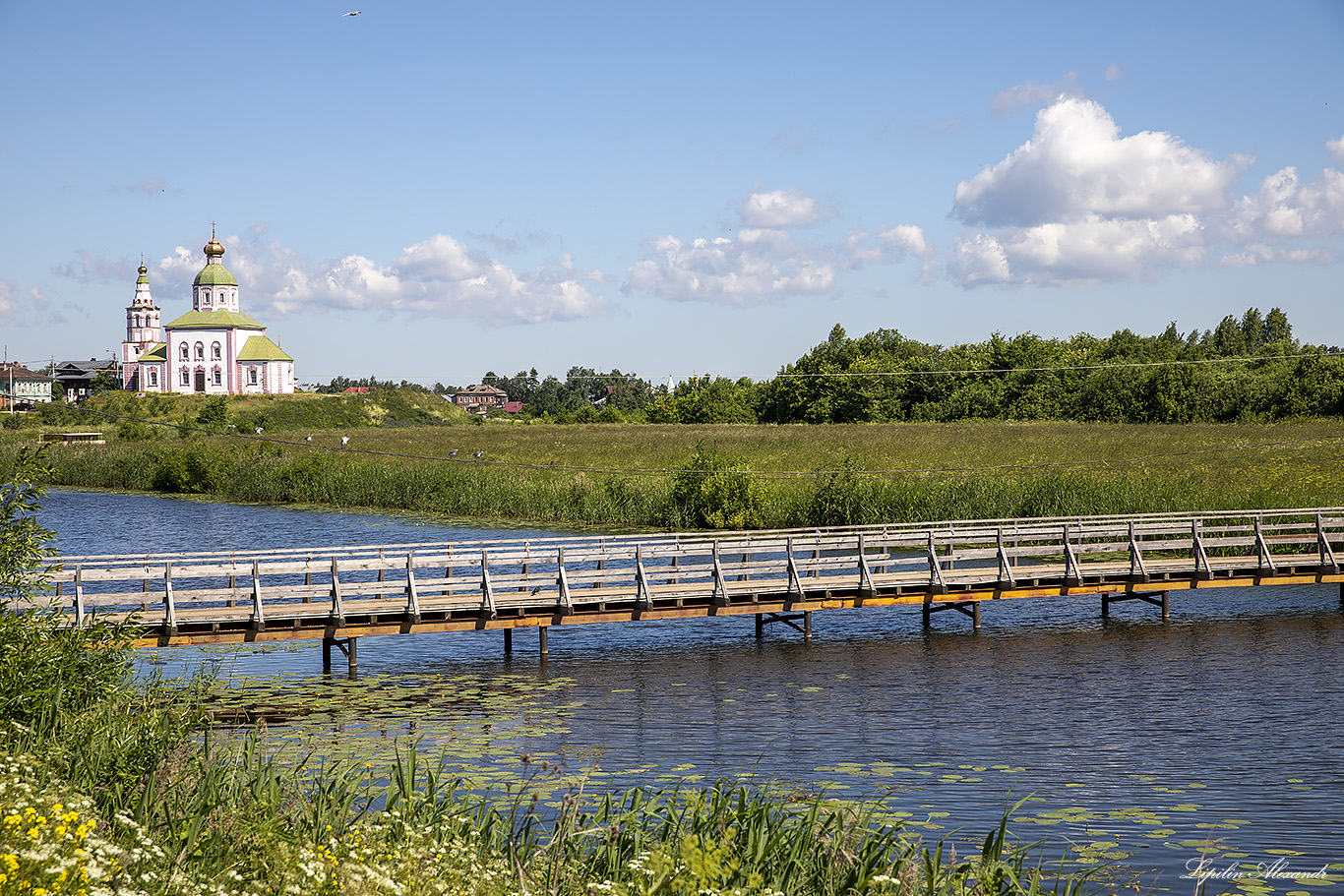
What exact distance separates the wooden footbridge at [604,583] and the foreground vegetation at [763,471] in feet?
25.1

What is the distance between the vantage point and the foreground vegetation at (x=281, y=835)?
7.04 meters

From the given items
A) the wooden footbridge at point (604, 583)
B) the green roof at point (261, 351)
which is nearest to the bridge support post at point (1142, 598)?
the wooden footbridge at point (604, 583)

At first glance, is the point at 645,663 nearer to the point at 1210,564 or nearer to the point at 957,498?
the point at 1210,564

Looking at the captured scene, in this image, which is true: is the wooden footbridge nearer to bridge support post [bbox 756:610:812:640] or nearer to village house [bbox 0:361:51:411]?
bridge support post [bbox 756:610:812:640]

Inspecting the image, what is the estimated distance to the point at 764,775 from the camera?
15492 millimetres

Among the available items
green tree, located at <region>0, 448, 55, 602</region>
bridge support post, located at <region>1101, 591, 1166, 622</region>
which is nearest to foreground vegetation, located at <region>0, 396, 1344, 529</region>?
bridge support post, located at <region>1101, 591, 1166, 622</region>

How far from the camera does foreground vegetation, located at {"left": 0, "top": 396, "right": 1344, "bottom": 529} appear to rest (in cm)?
4047

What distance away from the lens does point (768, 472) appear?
4369 cm

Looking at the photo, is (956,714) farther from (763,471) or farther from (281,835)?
(763,471)

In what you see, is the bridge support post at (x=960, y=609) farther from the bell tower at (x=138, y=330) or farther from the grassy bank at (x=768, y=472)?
the bell tower at (x=138, y=330)

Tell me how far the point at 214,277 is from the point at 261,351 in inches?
609

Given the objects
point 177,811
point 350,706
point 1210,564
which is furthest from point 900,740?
point 1210,564

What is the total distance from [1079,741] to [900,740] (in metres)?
2.74

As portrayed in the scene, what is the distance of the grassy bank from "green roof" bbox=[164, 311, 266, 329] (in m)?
65.3
